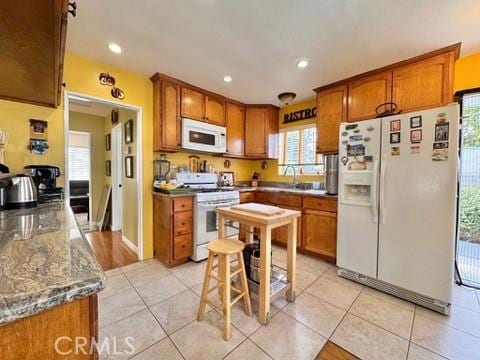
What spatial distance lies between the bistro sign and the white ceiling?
0.92m

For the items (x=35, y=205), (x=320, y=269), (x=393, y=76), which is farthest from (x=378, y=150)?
(x=35, y=205)

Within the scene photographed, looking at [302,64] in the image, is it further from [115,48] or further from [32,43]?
[32,43]

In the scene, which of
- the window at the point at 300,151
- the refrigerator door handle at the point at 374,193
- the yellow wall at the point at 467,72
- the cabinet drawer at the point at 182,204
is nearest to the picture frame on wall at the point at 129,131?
the cabinet drawer at the point at 182,204

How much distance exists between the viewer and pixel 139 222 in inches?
115

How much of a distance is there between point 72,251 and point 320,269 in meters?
2.63

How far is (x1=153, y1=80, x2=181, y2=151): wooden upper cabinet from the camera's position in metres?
2.78

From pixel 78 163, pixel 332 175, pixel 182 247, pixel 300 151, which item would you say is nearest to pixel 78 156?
pixel 78 163

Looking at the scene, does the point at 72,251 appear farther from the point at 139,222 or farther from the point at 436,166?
the point at 436,166

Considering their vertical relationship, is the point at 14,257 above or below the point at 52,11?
below

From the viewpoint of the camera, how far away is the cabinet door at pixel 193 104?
2.98 metres

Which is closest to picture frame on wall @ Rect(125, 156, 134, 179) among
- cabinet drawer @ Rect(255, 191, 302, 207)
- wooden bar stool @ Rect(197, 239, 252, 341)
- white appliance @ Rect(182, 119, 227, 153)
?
white appliance @ Rect(182, 119, 227, 153)

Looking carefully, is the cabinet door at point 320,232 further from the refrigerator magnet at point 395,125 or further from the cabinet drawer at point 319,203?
the refrigerator magnet at point 395,125

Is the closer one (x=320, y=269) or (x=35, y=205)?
(x=35, y=205)

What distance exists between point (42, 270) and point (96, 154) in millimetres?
5009
